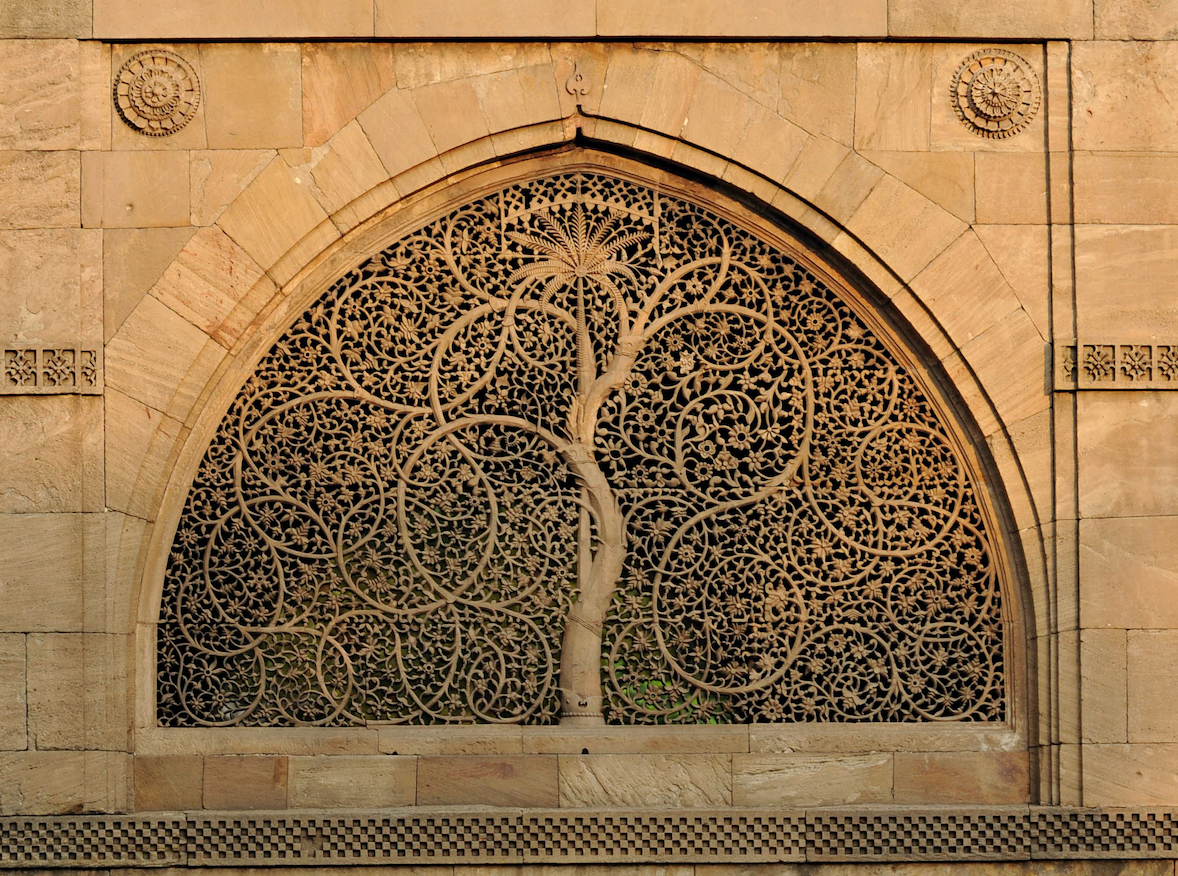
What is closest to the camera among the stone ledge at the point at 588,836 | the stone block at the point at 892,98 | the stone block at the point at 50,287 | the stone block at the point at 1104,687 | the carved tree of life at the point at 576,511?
the stone ledge at the point at 588,836

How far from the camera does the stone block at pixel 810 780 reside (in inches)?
297

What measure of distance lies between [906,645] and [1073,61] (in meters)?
2.76

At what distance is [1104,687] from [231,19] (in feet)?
16.0

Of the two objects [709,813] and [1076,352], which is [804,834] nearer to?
[709,813]

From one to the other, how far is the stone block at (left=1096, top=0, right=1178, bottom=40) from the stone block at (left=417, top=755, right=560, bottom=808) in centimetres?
415

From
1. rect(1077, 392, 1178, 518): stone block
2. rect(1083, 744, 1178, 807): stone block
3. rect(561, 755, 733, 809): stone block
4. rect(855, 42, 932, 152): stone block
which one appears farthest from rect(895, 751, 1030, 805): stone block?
rect(855, 42, 932, 152): stone block

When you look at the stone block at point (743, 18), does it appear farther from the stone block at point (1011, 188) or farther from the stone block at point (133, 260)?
the stone block at point (133, 260)

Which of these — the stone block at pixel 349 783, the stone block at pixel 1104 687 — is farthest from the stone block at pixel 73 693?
the stone block at pixel 1104 687

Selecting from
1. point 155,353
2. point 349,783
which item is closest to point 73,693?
point 349,783

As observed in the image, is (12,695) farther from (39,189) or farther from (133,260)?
(39,189)

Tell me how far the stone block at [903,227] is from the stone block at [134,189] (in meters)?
3.04

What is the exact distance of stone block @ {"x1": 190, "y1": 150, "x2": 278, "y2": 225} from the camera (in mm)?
7629

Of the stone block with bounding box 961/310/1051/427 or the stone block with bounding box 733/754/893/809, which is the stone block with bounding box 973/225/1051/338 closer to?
the stone block with bounding box 961/310/1051/427

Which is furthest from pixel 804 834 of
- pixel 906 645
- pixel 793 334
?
pixel 793 334
